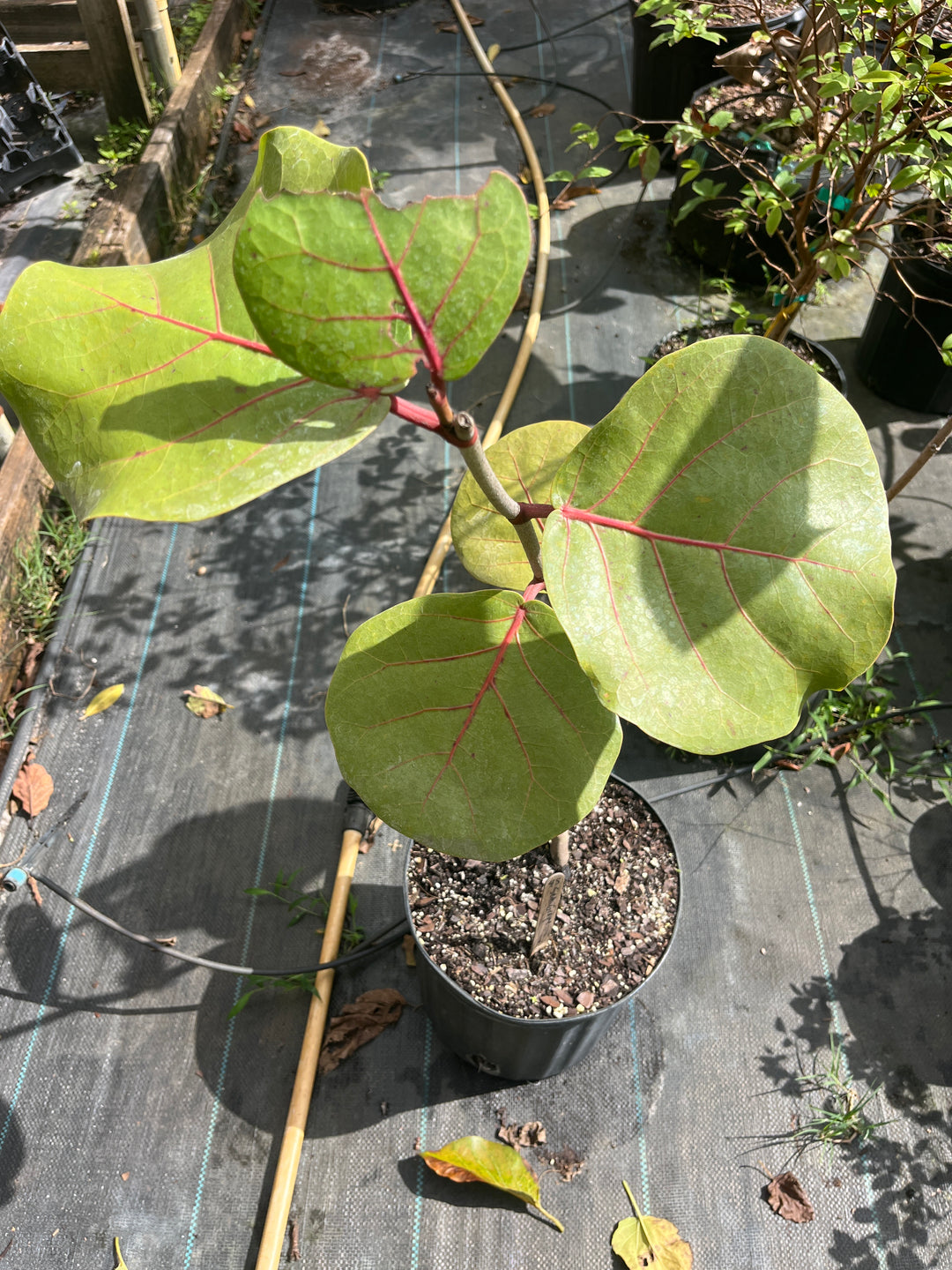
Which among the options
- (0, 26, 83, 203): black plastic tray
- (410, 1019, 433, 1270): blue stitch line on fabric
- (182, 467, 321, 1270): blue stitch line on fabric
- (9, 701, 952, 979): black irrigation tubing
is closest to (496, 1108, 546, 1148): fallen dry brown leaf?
(410, 1019, 433, 1270): blue stitch line on fabric

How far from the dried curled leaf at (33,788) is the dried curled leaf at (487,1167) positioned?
1.32 meters

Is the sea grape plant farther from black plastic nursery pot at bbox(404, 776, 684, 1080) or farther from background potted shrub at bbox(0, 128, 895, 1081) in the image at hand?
black plastic nursery pot at bbox(404, 776, 684, 1080)

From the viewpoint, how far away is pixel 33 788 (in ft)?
7.55

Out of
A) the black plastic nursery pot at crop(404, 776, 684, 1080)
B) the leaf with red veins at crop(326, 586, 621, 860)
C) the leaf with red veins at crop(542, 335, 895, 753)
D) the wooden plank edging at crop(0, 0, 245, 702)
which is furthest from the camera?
the wooden plank edging at crop(0, 0, 245, 702)

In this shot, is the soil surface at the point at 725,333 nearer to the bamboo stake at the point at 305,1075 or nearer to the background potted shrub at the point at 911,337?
the background potted shrub at the point at 911,337

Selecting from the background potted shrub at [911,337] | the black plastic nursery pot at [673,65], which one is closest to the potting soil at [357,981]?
the background potted shrub at [911,337]

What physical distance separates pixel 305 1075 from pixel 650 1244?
2.58ft

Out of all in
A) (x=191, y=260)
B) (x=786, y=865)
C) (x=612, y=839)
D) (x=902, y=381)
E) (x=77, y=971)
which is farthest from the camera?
(x=902, y=381)

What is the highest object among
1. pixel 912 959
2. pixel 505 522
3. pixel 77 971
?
pixel 505 522

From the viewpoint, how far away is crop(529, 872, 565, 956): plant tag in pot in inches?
57.2

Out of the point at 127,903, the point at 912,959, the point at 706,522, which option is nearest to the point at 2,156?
the point at 127,903

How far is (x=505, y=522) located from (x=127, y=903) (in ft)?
5.21

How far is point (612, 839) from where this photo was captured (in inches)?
69.9

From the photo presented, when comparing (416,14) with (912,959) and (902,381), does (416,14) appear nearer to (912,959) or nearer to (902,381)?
(902,381)
